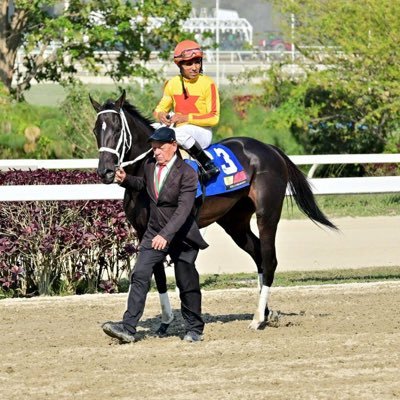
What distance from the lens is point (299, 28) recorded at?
65.1 feet

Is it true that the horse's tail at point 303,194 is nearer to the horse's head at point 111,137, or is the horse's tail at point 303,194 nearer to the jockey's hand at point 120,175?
the horse's head at point 111,137

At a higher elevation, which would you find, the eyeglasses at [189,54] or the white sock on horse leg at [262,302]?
the eyeglasses at [189,54]

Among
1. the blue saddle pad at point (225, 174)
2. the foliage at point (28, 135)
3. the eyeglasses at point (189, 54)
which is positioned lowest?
the foliage at point (28, 135)

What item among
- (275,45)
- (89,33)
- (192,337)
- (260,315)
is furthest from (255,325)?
(275,45)

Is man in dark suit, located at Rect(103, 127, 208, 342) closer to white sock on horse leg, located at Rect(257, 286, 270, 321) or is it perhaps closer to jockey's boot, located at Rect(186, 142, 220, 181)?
jockey's boot, located at Rect(186, 142, 220, 181)

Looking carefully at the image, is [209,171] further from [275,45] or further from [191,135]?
[275,45]

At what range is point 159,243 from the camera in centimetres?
757

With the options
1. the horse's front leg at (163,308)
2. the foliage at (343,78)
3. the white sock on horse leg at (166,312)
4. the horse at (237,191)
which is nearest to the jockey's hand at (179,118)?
the horse at (237,191)

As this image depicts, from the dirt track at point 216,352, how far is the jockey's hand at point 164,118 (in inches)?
60.2

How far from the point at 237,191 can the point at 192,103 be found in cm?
77

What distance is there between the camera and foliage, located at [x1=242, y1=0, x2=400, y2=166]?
1831cm

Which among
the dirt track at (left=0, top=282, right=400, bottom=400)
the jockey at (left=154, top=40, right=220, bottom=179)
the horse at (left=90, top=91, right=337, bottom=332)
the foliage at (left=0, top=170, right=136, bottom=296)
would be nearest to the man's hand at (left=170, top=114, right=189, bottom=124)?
the jockey at (left=154, top=40, right=220, bottom=179)

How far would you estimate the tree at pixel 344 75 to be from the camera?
60.0 feet

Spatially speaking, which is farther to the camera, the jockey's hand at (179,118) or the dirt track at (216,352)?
the jockey's hand at (179,118)
